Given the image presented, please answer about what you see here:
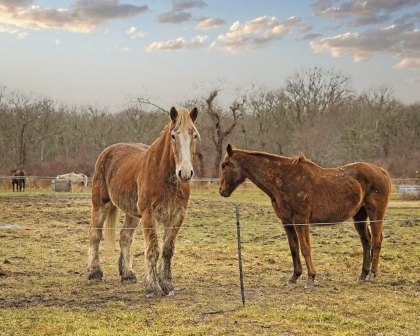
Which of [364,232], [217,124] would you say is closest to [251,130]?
[217,124]

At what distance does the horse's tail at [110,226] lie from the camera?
8.28 metres

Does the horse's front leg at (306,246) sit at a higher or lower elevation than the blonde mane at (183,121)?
lower

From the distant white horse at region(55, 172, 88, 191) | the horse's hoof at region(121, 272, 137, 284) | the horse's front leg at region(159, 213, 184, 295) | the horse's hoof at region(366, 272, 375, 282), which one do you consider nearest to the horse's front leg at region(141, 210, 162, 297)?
the horse's front leg at region(159, 213, 184, 295)

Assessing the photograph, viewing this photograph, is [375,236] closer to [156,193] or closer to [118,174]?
[156,193]

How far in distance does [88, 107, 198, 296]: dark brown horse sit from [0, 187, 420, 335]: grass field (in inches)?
13.9

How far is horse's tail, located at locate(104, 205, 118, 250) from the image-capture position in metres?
8.28

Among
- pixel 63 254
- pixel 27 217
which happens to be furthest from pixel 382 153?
pixel 63 254

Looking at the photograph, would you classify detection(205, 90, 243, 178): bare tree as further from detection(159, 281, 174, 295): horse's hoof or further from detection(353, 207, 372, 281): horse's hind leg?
detection(159, 281, 174, 295): horse's hoof

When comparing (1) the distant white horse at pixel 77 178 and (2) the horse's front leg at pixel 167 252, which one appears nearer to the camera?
(2) the horse's front leg at pixel 167 252

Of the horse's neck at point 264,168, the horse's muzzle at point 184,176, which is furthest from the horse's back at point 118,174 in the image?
the horse's neck at point 264,168

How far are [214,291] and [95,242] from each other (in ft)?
7.41

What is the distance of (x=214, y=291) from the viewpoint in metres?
7.04

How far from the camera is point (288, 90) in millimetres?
48094

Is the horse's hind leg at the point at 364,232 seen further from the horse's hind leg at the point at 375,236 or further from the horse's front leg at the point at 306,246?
the horse's front leg at the point at 306,246
